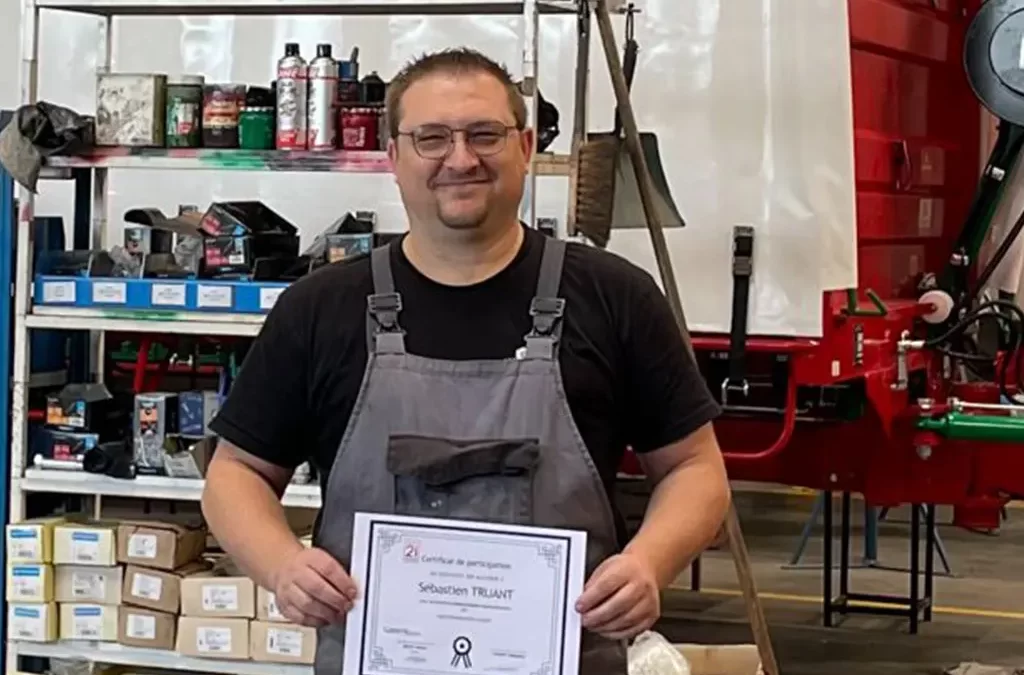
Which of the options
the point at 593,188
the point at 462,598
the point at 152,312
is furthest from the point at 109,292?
the point at 462,598

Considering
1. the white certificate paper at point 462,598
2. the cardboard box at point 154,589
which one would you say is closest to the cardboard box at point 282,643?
the cardboard box at point 154,589

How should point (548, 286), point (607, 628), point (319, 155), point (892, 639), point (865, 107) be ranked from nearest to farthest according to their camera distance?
point (607, 628)
point (548, 286)
point (319, 155)
point (865, 107)
point (892, 639)

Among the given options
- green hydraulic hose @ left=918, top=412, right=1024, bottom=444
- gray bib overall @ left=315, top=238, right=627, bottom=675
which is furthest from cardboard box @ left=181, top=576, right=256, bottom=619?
gray bib overall @ left=315, top=238, right=627, bottom=675

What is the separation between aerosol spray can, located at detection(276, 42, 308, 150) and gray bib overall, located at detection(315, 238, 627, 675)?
2092 millimetres

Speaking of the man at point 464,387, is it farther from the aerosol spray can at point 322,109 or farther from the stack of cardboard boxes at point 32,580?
the stack of cardboard boxes at point 32,580

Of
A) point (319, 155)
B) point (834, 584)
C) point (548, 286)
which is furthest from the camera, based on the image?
point (834, 584)

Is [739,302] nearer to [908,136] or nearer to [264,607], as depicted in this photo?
[908,136]

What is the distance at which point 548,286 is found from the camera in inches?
88.8

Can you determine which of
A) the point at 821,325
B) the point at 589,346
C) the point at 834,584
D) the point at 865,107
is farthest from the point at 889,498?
the point at 589,346

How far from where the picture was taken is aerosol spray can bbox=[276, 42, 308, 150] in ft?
14.0

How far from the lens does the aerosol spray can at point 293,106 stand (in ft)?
14.0

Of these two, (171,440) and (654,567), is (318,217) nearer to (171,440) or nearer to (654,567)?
(171,440)

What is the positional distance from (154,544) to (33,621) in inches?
15.8

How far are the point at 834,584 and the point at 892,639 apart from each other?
1042mm
